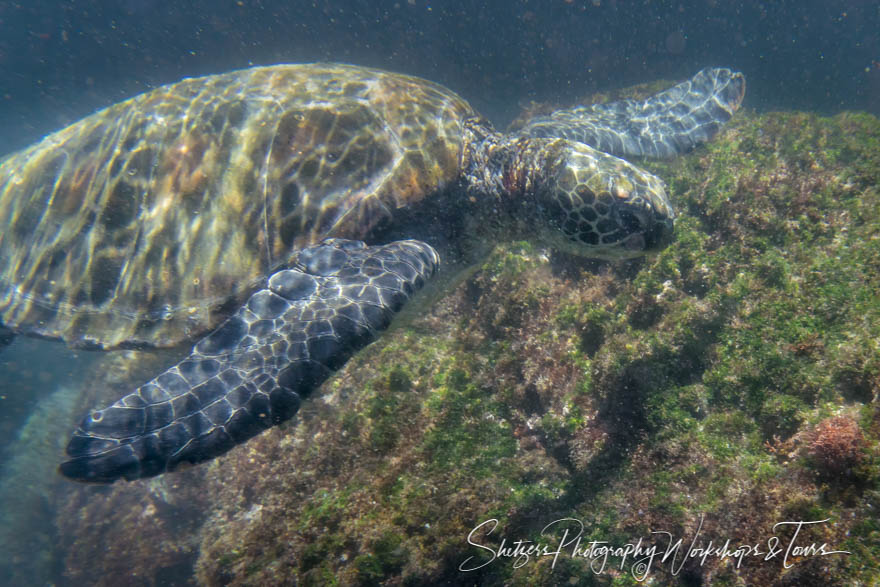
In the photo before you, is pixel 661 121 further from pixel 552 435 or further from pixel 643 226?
pixel 552 435

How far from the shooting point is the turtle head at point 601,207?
3.75m

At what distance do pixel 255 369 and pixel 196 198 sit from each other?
234 centimetres

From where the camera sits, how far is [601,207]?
151 inches

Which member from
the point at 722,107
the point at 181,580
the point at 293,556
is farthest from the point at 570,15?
the point at 181,580

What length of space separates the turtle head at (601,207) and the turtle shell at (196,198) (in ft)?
4.10

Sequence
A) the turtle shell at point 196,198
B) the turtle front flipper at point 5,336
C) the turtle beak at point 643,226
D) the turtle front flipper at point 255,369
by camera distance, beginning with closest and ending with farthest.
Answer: the turtle front flipper at point 255,369 < the turtle beak at point 643,226 < the turtle shell at point 196,198 < the turtle front flipper at point 5,336

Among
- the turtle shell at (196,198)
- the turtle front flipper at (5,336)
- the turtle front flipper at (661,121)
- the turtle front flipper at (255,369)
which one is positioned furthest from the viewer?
the turtle front flipper at (661,121)

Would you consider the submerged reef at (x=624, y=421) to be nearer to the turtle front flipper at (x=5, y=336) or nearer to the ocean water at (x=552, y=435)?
the ocean water at (x=552, y=435)

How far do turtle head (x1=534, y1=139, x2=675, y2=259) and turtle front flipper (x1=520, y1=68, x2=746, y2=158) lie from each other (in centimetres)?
259

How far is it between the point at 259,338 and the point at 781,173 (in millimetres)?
5822

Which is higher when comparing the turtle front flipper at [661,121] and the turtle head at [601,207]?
the turtle front flipper at [661,121]

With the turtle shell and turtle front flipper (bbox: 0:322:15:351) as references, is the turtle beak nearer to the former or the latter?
the turtle shell

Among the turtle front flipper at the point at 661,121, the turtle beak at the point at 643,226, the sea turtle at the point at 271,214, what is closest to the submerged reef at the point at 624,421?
the turtle beak at the point at 643,226

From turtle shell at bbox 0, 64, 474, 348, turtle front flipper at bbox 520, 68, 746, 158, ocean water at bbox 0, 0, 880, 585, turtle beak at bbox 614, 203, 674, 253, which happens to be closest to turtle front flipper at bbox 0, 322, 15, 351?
turtle shell at bbox 0, 64, 474, 348
